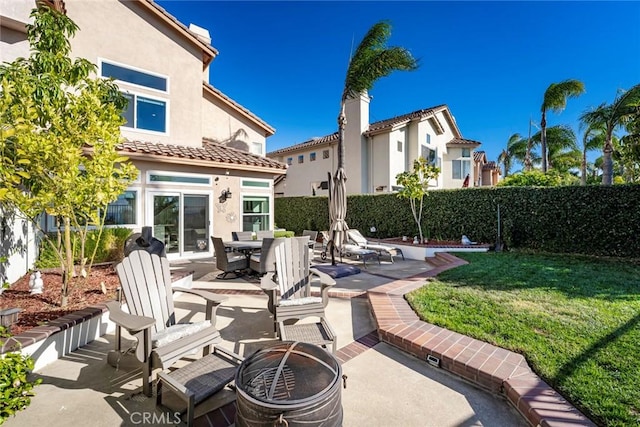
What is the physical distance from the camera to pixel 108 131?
15.5 ft

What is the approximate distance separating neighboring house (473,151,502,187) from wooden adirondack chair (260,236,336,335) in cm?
3060

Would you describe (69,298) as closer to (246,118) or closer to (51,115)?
(51,115)

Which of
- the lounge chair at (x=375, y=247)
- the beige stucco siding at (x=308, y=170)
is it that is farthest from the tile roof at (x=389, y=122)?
the lounge chair at (x=375, y=247)

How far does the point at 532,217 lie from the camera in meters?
10.7

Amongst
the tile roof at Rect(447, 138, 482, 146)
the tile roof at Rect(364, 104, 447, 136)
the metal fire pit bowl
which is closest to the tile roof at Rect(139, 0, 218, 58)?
the tile roof at Rect(364, 104, 447, 136)

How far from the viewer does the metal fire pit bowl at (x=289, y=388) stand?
1986 mm

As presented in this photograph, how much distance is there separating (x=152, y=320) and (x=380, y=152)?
19.0 meters

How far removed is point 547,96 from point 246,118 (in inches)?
681

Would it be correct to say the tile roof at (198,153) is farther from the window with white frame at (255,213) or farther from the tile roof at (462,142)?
the tile roof at (462,142)

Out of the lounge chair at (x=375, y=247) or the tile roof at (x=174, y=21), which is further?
the lounge chair at (x=375, y=247)

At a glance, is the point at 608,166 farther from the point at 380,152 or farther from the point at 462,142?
the point at 462,142

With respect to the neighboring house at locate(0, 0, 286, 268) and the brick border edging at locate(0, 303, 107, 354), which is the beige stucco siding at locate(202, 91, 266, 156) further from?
the brick border edging at locate(0, 303, 107, 354)

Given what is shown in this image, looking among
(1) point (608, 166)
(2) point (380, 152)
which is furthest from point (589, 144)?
(2) point (380, 152)

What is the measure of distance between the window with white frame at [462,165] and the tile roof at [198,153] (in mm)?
17793
